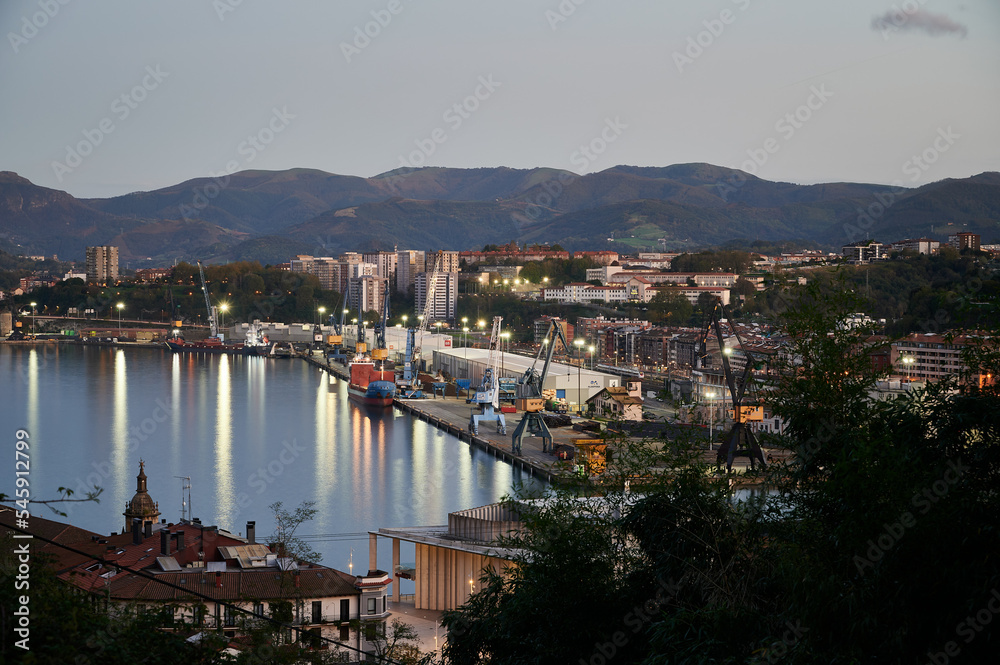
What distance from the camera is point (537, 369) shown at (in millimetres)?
14469

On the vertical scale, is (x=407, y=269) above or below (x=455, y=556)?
above

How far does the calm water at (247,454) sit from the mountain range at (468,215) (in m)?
36.5

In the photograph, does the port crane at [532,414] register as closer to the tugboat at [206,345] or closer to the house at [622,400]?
the house at [622,400]

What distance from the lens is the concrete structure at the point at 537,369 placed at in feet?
41.2

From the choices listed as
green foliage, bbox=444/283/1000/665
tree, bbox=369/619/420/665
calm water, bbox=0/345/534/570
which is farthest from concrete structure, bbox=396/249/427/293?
green foliage, bbox=444/283/1000/665

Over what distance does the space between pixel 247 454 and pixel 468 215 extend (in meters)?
75.9

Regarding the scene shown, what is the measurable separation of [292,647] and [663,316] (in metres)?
21.6

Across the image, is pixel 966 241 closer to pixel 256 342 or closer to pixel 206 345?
pixel 256 342

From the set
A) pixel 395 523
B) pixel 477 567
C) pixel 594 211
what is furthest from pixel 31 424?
pixel 594 211

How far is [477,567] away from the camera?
159 inches

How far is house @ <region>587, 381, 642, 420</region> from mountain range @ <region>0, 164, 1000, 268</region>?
115ft

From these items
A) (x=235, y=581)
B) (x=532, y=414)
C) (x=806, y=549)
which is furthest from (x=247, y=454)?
(x=806, y=549)

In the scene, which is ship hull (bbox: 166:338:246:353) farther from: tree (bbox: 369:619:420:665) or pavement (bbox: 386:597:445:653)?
tree (bbox: 369:619:420:665)

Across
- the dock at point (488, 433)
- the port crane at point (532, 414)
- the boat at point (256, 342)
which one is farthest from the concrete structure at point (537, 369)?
the boat at point (256, 342)
